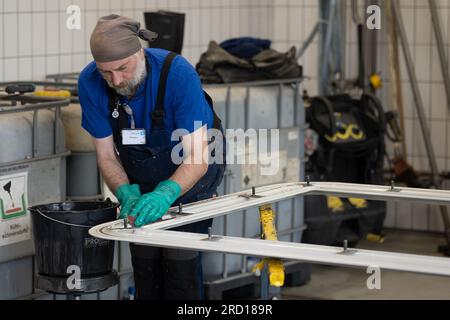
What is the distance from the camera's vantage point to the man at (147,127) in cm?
366

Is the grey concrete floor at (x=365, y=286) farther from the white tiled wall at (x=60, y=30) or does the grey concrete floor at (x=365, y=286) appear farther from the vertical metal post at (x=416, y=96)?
the white tiled wall at (x=60, y=30)

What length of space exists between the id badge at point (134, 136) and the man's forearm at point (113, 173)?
131 mm

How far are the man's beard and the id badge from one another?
143 mm

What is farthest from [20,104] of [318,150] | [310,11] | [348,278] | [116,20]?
[310,11]

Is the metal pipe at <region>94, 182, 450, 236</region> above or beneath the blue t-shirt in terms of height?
beneath

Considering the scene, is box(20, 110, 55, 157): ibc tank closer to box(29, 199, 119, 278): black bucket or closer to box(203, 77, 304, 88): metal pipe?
box(29, 199, 119, 278): black bucket

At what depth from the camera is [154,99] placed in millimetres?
3795

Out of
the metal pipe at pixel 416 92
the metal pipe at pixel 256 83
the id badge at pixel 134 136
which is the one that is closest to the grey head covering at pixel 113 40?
the id badge at pixel 134 136

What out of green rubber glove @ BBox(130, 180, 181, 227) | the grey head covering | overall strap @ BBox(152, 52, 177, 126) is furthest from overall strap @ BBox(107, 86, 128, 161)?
green rubber glove @ BBox(130, 180, 181, 227)

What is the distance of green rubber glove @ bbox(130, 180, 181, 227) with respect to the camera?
10.9 ft

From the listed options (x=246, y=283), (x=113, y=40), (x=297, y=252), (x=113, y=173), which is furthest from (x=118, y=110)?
(x=246, y=283)
